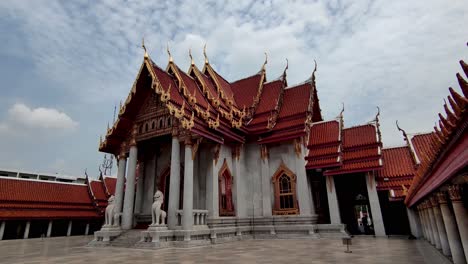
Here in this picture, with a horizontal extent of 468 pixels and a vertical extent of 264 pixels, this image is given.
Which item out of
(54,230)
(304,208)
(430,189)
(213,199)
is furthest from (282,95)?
(54,230)

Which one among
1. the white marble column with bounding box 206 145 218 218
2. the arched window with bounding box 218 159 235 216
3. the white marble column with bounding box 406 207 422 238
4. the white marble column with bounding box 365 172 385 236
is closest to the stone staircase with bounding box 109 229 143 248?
the white marble column with bounding box 206 145 218 218

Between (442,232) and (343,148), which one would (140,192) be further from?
(442,232)

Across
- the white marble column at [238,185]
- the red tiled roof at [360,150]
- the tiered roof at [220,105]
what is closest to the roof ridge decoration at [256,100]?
the tiered roof at [220,105]

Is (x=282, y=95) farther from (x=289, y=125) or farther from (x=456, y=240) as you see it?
(x=456, y=240)

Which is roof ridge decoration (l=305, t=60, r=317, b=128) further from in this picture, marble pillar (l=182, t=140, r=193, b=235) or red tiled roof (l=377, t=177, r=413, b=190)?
marble pillar (l=182, t=140, r=193, b=235)

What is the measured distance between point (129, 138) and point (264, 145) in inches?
272

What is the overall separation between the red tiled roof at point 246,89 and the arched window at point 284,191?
5.11 m

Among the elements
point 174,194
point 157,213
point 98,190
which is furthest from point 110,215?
point 98,190

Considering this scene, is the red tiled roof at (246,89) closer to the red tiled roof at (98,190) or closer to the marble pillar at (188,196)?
the marble pillar at (188,196)

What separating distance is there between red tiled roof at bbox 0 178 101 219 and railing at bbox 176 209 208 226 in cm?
1354

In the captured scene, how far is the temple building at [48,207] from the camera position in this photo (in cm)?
1925

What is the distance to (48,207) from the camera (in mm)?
20547

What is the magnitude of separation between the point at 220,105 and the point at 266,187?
4.96m

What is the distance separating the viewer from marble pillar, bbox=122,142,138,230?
507 inches
